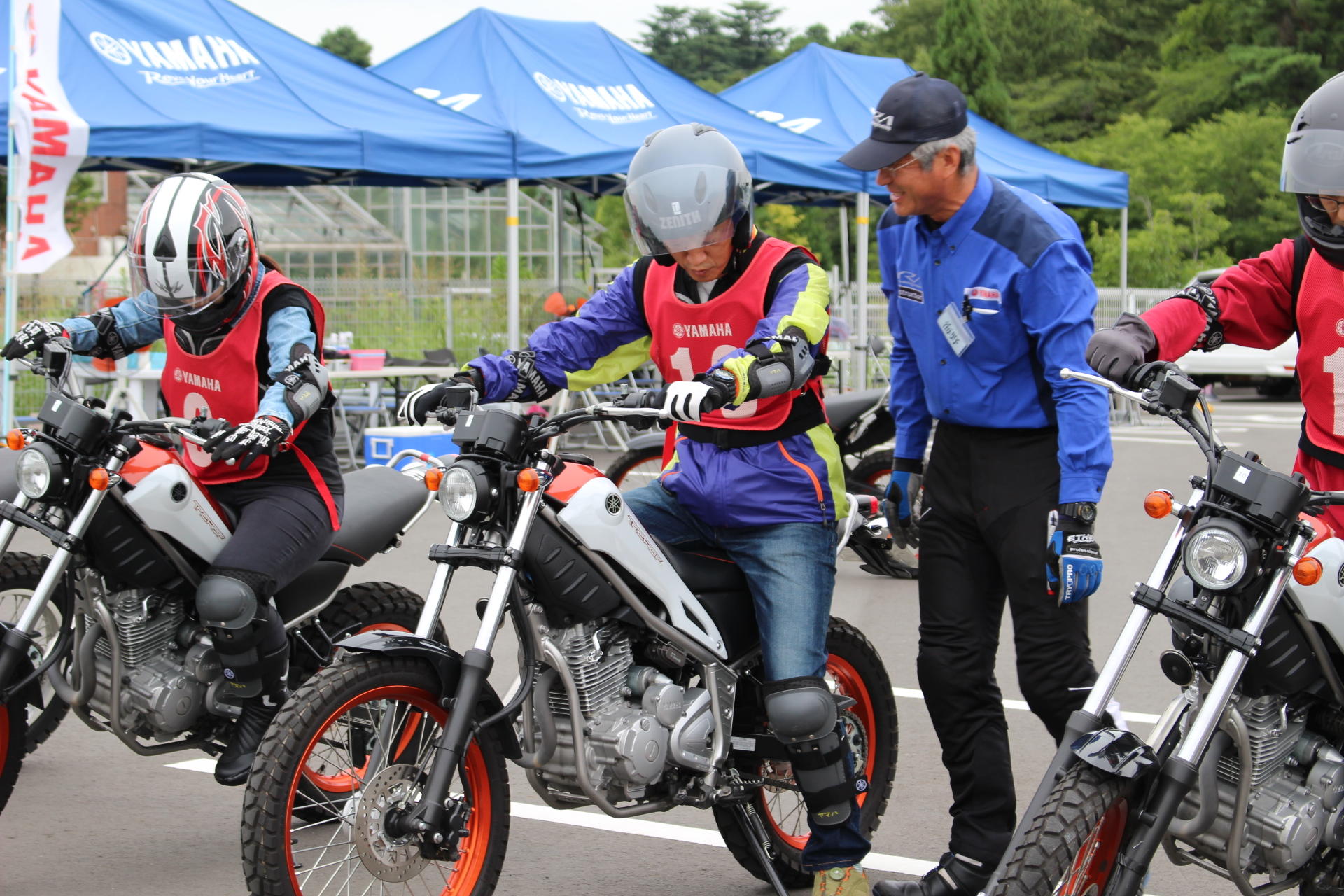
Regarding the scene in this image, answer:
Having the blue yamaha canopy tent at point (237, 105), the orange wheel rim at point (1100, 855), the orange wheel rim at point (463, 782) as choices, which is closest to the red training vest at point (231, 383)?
the orange wheel rim at point (463, 782)

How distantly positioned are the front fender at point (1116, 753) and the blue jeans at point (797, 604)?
2.90ft

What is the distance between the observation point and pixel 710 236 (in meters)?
3.55

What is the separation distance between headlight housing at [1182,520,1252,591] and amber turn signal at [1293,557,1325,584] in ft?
0.37

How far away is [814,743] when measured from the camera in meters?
3.55

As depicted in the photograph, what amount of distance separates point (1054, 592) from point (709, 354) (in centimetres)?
104

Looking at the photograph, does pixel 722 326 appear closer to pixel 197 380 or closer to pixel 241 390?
pixel 241 390

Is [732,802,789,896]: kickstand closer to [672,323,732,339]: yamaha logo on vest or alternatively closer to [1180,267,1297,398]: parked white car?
[672,323,732,339]: yamaha logo on vest

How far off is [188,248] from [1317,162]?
281 cm

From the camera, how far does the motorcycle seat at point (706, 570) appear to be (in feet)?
12.0

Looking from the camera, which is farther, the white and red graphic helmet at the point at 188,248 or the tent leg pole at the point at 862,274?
the tent leg pole at the point at 862,274

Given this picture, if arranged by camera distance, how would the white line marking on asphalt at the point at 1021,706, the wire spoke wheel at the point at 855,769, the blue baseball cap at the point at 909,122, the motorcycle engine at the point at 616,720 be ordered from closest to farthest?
the motorcycle engine at the point at 616,720, the blue baseball cap at the point at 909,122, the wire spoke wheel at the point at 855,769, the white line marking on asphalt at the point at 1021,706

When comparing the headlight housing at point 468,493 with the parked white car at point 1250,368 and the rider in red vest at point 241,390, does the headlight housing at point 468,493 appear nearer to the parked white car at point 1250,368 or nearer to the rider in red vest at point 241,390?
the rider in red vest at point 241,390

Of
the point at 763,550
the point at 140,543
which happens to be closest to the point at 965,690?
the point at 763,550

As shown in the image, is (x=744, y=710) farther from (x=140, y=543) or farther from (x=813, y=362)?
(x=140, y=543)
